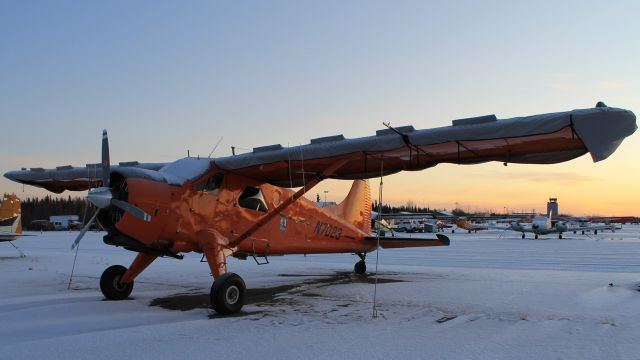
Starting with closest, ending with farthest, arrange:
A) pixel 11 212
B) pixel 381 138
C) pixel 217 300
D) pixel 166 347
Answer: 1. pixel 166 347
2. pixel 217 300
3. pixel 381 138
4. pixel 11 212

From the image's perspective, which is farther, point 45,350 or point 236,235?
point 236,235

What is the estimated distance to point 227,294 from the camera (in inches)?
301

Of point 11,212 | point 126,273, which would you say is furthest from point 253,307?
point 11,212

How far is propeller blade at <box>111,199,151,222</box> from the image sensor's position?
24.9 ft

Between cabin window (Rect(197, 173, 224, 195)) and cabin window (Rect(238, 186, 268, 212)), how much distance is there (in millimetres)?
584

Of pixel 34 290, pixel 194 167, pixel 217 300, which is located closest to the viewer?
pixel 217 300

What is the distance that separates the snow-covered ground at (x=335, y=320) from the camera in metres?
5.39

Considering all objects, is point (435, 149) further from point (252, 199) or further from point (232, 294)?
point (232, 294)

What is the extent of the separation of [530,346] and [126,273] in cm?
718

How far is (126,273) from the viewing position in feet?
30.6

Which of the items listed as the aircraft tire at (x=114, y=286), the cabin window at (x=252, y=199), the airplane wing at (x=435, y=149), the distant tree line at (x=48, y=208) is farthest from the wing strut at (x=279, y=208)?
the distant tree line at (x=48, y=208)

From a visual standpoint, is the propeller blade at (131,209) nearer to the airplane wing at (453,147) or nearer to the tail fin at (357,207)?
the airplane wing at (453,147)

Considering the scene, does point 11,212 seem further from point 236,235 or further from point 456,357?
point 456,357

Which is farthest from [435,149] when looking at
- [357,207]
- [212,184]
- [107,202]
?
[357,207]
